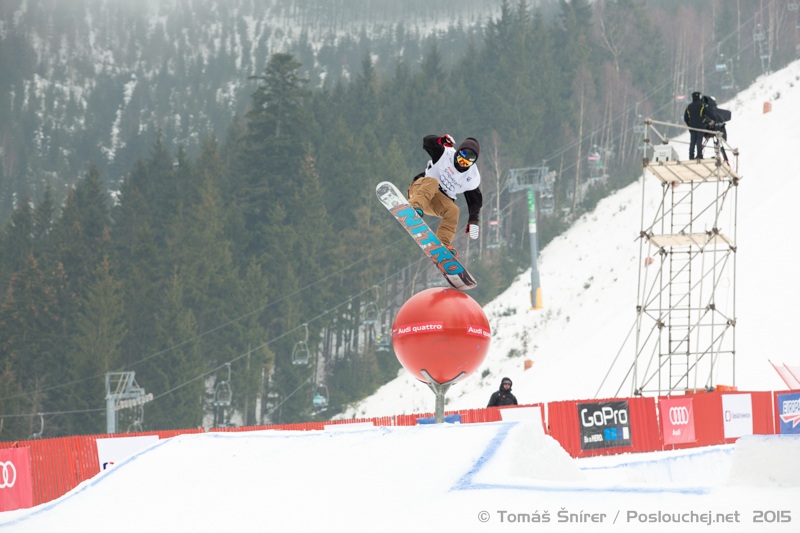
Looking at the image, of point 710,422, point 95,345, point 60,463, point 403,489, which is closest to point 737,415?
point 710,422

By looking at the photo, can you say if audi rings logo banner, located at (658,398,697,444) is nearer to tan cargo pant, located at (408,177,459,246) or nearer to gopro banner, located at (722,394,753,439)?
gopro banner, located at (722,394,753,439)

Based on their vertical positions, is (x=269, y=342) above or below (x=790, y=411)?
above

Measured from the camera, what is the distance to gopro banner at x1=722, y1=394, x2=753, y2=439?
1719 cm

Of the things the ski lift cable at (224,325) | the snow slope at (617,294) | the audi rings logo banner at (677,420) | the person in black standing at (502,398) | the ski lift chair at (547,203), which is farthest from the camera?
the ski lift chair at (547,203)

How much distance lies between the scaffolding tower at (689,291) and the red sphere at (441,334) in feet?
37.1

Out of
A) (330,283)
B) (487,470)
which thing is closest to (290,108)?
(330,283)

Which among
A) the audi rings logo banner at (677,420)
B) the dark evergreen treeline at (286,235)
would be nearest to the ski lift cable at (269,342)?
the dark evergreen treeline at (286,235)

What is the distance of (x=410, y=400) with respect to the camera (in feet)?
134

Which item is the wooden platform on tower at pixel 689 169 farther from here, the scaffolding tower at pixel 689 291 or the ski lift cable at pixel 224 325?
the ski lift cable at pixel 224 325

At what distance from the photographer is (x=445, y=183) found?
8.66 meters

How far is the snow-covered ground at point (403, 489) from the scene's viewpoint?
518cm

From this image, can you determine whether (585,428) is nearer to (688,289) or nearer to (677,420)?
(677,420)

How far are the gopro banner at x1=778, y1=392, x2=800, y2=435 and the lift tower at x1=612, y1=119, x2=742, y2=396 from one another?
231cm

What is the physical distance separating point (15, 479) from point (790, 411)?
1627cm
